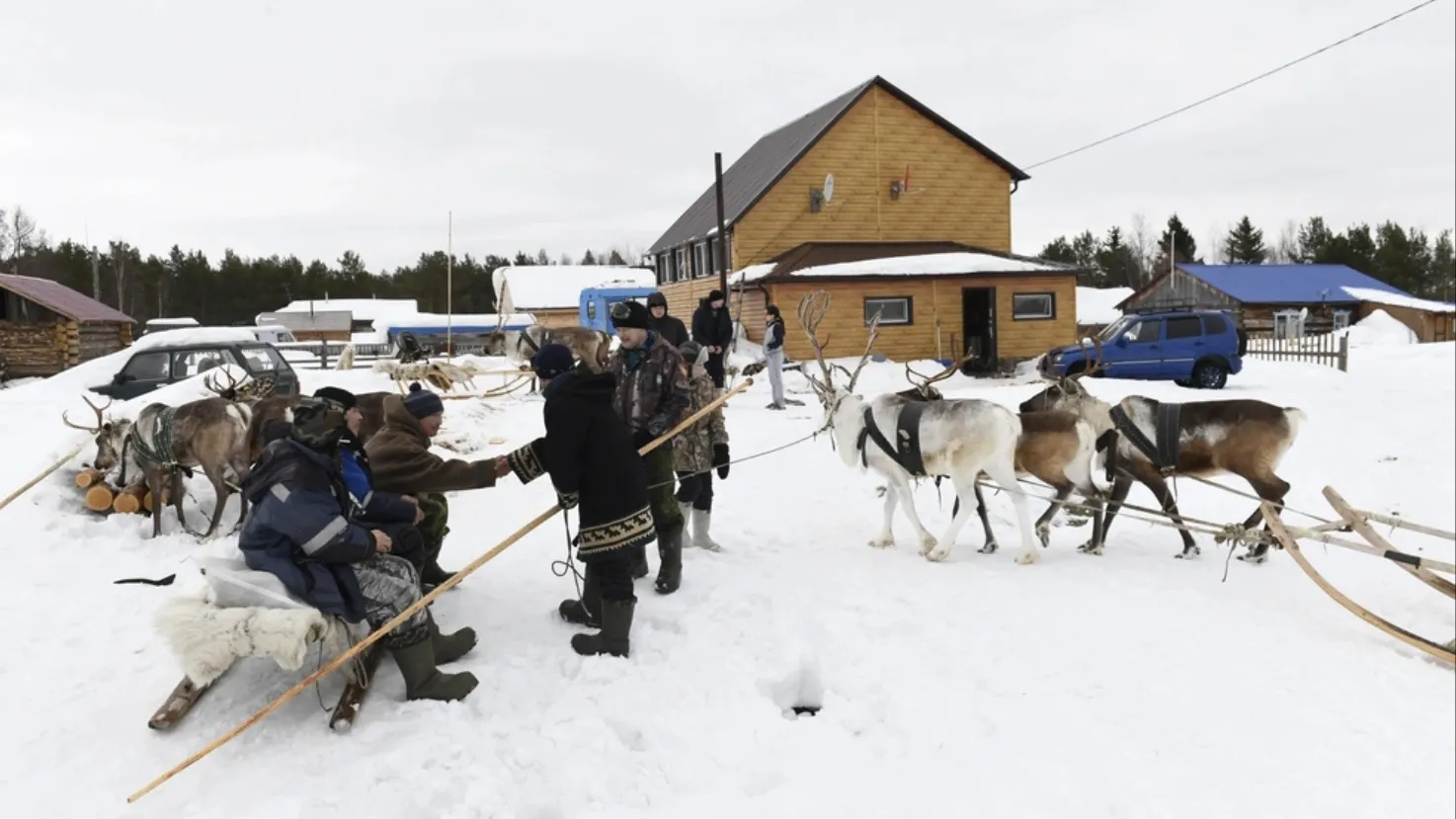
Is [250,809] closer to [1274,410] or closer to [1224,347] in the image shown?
[1274,410]

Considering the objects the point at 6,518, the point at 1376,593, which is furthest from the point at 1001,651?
the point at 6,518

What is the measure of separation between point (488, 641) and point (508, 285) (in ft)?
145

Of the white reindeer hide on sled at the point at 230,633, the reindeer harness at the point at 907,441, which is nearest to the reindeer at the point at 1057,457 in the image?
the reindeer harness at the point at 907,441

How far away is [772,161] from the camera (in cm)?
2516

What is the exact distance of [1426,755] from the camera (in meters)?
3.94

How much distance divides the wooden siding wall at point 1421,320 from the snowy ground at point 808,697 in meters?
36.7

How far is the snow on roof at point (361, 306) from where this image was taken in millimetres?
57344

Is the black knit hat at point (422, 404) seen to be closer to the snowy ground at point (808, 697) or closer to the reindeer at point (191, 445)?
the snowy ground at point (808, 697)

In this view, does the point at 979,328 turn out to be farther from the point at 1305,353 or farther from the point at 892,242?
the point at 1305,353

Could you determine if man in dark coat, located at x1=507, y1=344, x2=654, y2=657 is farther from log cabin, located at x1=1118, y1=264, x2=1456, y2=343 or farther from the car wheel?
log cabin, located at x1=1118, y1=264, x2=1456, y2=343

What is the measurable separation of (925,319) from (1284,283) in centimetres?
2649

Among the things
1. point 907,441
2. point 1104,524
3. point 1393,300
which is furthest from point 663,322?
point 1393,300

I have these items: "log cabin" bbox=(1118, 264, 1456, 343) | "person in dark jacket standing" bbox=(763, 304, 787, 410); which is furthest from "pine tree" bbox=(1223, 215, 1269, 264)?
"person in dark jacket standing" bbox=(763, 304, 787, 410)

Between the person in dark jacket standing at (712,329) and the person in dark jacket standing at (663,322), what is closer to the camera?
the person in dark jacket standing at (663,322)
